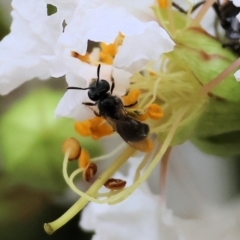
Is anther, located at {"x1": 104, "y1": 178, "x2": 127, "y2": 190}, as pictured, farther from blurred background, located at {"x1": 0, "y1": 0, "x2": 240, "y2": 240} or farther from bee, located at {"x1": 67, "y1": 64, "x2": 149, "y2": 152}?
blurred background, located at {"x1": 0, "y1": 0, "x2": 240, "y2": 240}

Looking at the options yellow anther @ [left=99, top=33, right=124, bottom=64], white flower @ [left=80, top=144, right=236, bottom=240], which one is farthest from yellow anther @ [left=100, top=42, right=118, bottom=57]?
white flower @ [left=80, top=144, right=236, bottom=240]

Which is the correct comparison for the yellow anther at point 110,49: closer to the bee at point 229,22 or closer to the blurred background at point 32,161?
the bee at point 229,22

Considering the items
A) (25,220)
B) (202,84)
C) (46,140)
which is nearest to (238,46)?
(202,84)

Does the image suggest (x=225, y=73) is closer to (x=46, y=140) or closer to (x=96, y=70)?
(x=96, y=70)

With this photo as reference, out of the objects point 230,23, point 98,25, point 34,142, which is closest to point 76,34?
point 98,25

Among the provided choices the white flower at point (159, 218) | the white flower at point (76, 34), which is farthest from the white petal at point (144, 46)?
the white flower at point (159, 218)

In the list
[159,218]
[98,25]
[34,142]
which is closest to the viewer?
[98,25]

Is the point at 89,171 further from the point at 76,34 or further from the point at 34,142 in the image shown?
the point at 34,142
